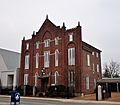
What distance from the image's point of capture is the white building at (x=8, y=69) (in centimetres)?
5109

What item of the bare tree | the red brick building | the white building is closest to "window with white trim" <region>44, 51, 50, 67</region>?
the red brick building

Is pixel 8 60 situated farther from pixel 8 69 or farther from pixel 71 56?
pixel 71 56

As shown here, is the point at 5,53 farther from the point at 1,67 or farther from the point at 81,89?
the point at 81,89

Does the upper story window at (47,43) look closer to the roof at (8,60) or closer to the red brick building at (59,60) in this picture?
the red brick building at (59,60)

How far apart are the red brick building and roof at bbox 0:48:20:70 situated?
8305 mm

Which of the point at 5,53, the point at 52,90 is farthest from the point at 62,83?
the point at 5,53

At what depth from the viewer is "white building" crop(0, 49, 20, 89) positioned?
5109cm

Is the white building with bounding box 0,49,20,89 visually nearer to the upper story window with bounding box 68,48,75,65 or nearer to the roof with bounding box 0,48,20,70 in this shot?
the roof with bounding box 0,48,20,70

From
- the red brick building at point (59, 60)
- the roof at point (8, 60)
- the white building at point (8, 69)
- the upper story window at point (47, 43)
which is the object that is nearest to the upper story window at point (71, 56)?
the red brick building at point (59, 60)

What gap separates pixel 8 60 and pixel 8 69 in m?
3.80

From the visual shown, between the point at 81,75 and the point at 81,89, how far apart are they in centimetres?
255

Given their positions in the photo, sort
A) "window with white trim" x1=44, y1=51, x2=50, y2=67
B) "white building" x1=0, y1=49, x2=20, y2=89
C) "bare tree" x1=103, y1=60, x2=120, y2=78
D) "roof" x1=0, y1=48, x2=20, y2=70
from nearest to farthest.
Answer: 1. "window with white trim" x1=44, y1=51, x2=50, y2=67
2. "white building" x1=0, y1=49, x2=20, y2=89
3. "roof" x1=0, y1=48, x2=20, y2=70
4. "bare tree" x1=103, y1=60, x2=120, y2=78

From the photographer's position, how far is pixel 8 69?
56219mm

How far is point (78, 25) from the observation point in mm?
41719
